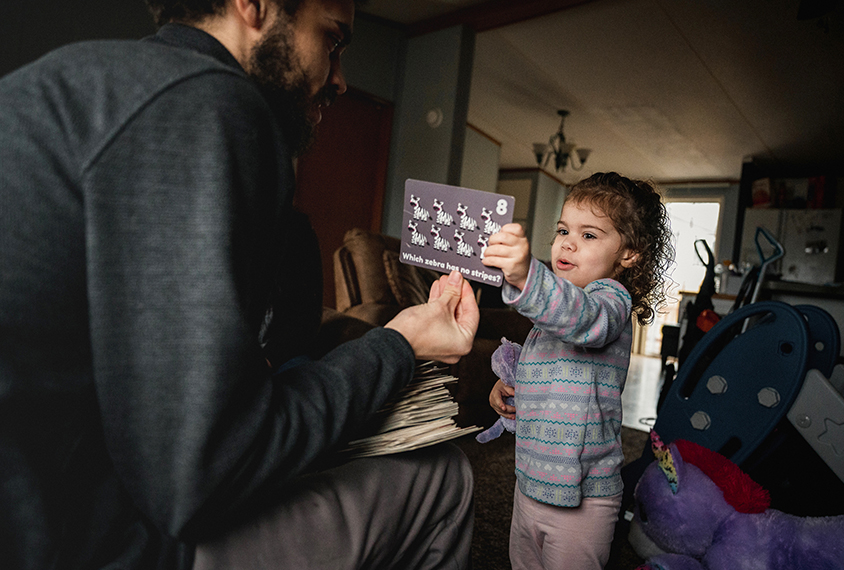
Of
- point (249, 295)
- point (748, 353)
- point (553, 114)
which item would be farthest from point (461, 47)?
point (249, 295)

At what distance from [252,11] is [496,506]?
1634mm

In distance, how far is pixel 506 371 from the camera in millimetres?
1181

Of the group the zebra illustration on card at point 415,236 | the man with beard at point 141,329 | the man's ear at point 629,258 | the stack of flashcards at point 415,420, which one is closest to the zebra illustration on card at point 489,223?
the zebra illustration on card at point 415,236

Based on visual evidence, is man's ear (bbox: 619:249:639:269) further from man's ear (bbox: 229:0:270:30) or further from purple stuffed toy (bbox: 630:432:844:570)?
man's ear (bbox: 229:0:270:30)

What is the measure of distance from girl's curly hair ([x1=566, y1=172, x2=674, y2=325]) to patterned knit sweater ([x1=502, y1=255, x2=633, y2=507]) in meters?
0.12

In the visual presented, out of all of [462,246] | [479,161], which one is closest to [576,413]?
[462,246]

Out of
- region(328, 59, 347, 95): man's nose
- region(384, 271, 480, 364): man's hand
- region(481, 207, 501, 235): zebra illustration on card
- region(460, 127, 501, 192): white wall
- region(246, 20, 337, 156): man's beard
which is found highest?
region(460, 127, 501, 192): white wall

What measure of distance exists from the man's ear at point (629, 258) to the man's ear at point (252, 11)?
0.79 metres

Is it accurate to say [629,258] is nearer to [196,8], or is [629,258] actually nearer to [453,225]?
[453,225]

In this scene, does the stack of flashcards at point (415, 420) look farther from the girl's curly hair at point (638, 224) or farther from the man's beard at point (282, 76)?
the girl's curly hair at point (638, 224)

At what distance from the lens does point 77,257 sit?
452 mm

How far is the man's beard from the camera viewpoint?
71cm

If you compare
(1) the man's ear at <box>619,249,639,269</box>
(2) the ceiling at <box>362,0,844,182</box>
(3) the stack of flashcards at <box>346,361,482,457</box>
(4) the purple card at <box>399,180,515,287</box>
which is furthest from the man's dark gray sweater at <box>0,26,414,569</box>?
(2) the ceiling at <box>362,0,844,182</box>

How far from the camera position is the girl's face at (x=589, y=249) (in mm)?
1037
